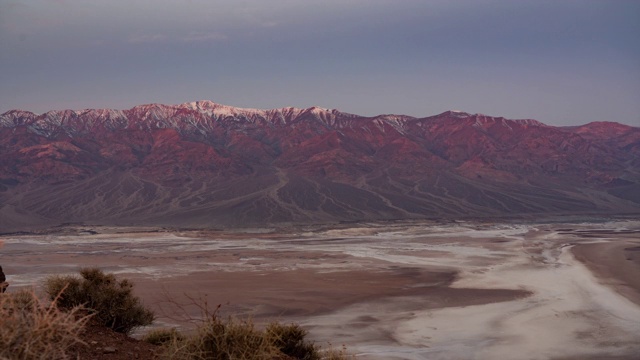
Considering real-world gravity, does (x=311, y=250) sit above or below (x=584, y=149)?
below

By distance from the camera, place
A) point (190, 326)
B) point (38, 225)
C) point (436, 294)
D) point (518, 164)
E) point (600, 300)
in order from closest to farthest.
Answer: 1. point (190, 326)
2. point (600, 300)
3. point (436, 294)
4. point (38, 225)
5. point (518, 164)

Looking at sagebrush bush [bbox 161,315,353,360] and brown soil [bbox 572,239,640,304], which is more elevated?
sagebrush bush [bbox 161,315,353,360]

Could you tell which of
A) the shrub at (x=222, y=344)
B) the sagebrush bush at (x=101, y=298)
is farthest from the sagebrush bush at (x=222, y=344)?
the sagebrush bush at (x=101, y=298)

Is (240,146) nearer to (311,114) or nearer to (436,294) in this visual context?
(311,114)

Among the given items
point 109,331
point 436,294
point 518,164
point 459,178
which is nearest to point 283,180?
point 459,178

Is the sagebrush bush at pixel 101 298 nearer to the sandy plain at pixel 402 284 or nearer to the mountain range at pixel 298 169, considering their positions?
the sandy plain at pixel 402 284

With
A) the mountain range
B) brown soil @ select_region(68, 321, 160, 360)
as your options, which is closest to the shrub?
brown soil @ select_region(68, 321, 160, 360)

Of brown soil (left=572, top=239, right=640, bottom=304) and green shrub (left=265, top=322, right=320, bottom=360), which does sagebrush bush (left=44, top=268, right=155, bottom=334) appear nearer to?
green shrub (left=265, top=322, right=320, bottom=360)
